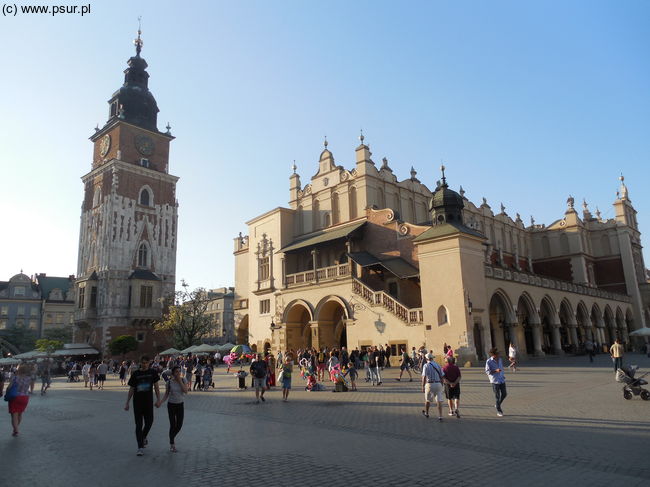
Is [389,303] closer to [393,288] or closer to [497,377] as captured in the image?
[393,288]

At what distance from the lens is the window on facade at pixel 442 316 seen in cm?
2678

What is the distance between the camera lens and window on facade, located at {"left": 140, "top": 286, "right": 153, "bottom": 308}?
5697 centimetres

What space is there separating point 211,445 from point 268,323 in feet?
105

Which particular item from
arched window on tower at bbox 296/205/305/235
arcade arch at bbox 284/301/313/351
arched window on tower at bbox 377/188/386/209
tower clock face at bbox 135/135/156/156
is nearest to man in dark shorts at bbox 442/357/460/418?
arcade arch at bbox 284/301/313/351

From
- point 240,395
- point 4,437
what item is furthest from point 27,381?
point 240,395

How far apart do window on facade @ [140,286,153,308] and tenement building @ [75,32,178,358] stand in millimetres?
58

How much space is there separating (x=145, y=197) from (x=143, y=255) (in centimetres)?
790

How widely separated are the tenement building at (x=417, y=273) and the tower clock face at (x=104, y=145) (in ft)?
84.8

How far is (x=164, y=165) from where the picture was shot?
213ft

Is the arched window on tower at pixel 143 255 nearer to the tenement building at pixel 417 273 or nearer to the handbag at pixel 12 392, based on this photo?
the tenement building at pixel 417 273

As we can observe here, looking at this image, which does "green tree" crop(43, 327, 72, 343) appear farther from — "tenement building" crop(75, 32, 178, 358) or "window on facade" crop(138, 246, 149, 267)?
"window on facade" crop(138, 246, 149, 267)

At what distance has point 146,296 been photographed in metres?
57.4

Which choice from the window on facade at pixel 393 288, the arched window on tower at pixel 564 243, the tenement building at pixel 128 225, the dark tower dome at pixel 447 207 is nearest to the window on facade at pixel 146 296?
the tenement building at pixel 128 225

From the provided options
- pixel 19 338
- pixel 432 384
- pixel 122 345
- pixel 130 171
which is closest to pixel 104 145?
pixel 130 171
